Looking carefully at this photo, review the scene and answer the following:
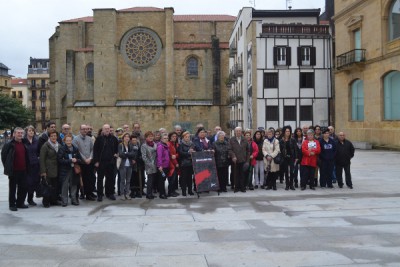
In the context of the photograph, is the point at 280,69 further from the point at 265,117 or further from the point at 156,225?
the point at 156,225

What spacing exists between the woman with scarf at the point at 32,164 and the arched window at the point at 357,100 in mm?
23177

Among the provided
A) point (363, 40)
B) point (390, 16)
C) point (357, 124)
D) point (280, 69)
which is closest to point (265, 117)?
point (280, 69)

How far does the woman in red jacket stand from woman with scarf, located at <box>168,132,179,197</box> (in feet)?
10.9

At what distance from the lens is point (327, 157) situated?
11.5 meters

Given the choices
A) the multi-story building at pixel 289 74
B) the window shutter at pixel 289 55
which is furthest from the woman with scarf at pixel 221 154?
the window shutter at pixel 289 55

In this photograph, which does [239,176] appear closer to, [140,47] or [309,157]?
[309,157]

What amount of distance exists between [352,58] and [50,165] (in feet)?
75.0

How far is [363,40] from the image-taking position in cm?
2730

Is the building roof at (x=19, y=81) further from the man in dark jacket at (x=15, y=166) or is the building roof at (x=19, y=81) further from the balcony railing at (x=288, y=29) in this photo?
the man in dark jacket at (x=15, y=166)

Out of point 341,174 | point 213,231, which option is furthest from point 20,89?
point 213,231

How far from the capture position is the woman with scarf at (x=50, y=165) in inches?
367

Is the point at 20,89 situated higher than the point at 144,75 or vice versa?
the point at 20,89

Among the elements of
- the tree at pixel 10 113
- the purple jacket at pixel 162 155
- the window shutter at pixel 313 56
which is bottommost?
the purple jacket at pixel 162 155

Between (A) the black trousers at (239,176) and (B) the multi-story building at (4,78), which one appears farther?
(B) the multi-story building at (4,78)
